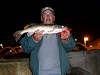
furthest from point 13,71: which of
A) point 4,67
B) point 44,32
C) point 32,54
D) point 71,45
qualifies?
point 71,45

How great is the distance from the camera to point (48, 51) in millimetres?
3039

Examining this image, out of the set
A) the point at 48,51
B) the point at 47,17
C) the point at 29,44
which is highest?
the point at 47,17

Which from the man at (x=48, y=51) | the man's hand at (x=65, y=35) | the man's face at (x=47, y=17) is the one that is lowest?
the man at (x=48, y=51)

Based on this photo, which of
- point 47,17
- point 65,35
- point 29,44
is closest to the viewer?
point 29,44

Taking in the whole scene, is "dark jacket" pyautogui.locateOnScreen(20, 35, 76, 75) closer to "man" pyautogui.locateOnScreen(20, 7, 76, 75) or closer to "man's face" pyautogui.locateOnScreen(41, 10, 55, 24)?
"man" pyautogui.locateOnScreen(20, 7, 76, 75)

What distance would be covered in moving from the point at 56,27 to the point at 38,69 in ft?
3.54

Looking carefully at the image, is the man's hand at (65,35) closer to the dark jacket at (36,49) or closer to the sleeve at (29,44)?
the dark jacket at (36,49)

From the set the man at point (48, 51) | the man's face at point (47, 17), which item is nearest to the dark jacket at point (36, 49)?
the man at point (48, 51)

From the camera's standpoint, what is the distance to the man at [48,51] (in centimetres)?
295

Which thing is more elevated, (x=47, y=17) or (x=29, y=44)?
(x=47, y=17)

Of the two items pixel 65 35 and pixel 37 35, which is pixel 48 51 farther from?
pixel 65 35

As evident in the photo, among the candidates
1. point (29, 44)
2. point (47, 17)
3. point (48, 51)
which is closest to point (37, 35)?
point (29, 44)

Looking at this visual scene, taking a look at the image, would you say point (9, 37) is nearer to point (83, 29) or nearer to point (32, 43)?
point (83, 29)

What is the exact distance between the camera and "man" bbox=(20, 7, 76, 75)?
2951 mm
